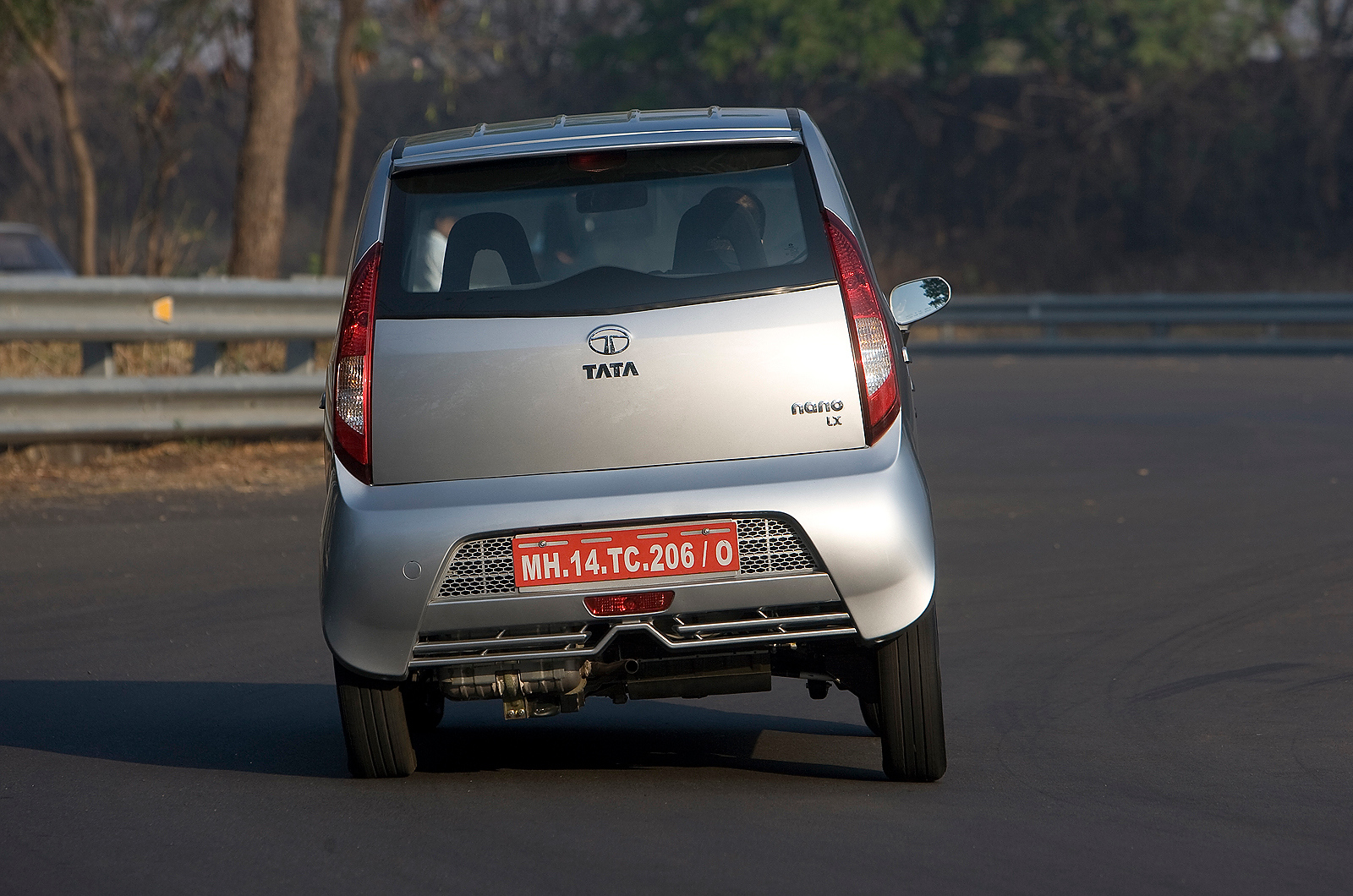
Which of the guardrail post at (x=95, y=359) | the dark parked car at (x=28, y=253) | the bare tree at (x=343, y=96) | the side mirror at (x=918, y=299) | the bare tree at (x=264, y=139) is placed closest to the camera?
the side mirror at (x=918, y=299)

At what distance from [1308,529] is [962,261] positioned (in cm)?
3109

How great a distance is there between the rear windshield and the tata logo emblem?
0.18 feet

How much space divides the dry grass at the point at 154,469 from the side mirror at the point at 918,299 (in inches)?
257

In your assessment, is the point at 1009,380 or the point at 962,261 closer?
the point at 1009,380

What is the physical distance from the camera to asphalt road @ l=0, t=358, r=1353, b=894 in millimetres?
4047

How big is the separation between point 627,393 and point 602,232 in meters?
0.46

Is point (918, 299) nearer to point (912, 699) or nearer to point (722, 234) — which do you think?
point (722, 234)

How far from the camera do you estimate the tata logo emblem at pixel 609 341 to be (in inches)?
178

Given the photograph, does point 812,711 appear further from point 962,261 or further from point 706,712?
point 962,261

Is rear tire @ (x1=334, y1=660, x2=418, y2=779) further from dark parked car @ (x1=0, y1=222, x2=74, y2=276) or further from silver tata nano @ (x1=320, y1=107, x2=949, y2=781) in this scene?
dark parked car @ (x1=0, y1=222, x2=74, y2=276)

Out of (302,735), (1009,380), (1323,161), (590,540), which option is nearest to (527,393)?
(590,540)

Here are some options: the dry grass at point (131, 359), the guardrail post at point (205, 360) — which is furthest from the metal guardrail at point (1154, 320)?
the guardrail post at point (205, 360)

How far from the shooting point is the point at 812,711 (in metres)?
5.85

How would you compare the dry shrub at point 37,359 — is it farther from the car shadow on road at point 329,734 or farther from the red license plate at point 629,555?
the red license plate at point 629,555
